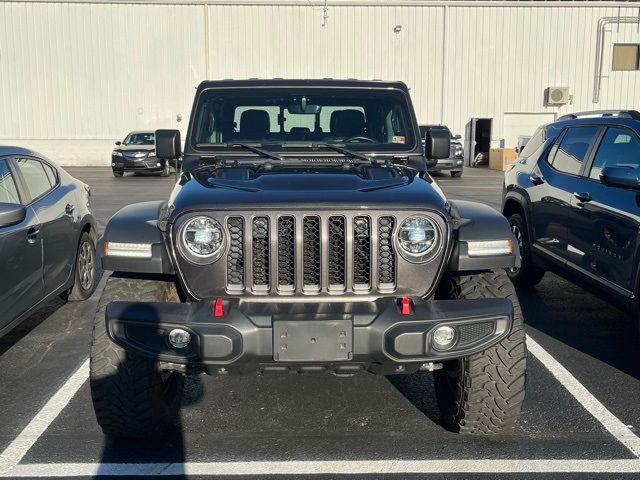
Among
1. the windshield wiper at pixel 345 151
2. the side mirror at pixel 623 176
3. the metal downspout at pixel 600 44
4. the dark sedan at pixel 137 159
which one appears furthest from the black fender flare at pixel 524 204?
the metal downspout at pixel 600 44

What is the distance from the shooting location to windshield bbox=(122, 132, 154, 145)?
77.5 ft

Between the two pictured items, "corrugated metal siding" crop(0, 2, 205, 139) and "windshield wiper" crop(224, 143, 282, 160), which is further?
"corrugated metal siding" crop(0, 2, 205, 139)

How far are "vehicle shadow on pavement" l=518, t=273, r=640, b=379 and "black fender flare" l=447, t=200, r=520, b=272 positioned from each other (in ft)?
6.27

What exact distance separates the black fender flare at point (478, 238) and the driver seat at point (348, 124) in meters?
1.30

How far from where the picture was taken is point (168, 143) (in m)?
4.98

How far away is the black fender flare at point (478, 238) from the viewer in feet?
11.1

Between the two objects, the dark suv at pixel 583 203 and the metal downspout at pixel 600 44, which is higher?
the metal downspout at pixel 600 44

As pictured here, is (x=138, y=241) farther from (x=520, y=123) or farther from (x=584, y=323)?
(x=520, y=123)

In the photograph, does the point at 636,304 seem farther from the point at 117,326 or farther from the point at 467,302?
the point at 117,326

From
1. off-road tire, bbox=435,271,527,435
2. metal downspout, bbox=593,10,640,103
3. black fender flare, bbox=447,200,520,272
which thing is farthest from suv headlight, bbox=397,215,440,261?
metal downspout, bbox=593,10,640,103

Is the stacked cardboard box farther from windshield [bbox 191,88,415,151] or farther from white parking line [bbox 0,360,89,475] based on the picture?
white parking line [bbox 0,360,89,475]

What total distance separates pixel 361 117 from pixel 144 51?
26747mm

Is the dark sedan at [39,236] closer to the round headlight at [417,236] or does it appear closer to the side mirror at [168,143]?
the side mirror at [168,143]

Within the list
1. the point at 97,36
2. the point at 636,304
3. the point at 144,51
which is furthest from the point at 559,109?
the point at 636,304
